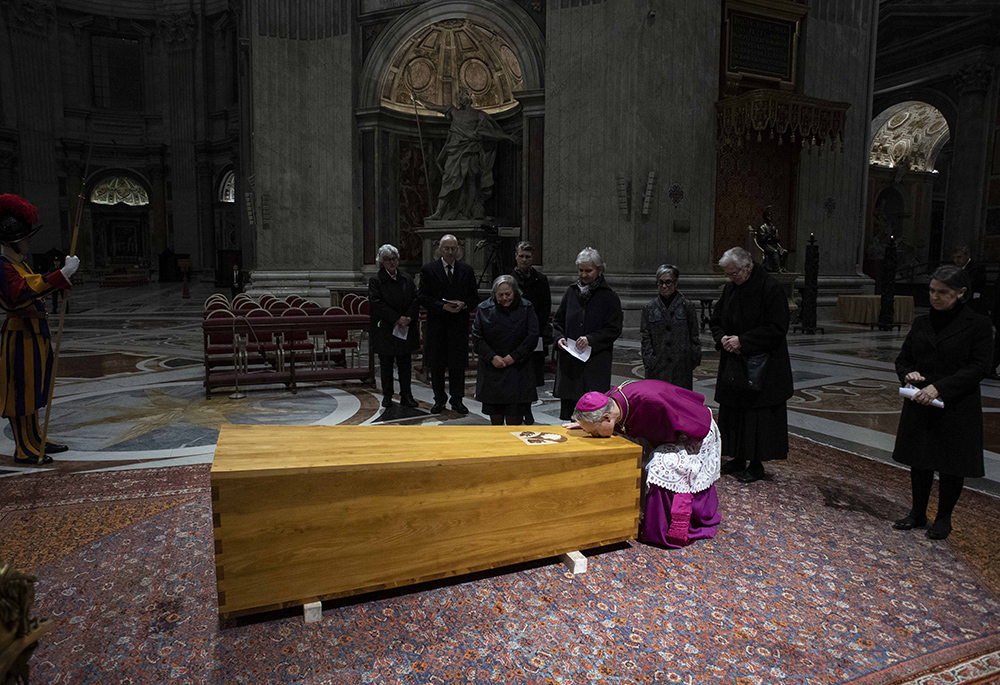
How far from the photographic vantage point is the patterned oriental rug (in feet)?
7.94

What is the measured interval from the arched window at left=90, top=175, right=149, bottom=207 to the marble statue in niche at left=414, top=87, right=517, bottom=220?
71.1ft

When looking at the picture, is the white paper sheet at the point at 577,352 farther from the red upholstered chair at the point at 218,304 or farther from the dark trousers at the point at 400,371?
the red upholstered chair at the point at 218,304

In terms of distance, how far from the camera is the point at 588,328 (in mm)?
5199

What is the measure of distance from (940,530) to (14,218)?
19.5ft

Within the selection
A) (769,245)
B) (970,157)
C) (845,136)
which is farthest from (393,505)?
(970,157)

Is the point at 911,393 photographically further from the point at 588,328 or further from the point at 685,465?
the point at 588,328

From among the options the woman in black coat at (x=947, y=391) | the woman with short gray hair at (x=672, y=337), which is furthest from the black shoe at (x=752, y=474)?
the woman in black coat at (x=947, y=391)

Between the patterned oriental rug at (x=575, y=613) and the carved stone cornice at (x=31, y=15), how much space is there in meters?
30.3

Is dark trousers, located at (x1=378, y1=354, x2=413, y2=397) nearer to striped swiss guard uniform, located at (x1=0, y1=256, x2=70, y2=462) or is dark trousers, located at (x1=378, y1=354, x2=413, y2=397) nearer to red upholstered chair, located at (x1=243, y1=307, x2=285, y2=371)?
red upholstered chair, located at (x1=243, y1=307, x2=285, y2=371)

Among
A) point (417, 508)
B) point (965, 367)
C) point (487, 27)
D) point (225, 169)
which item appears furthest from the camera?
point (225, 169)

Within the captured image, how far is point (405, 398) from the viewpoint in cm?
640

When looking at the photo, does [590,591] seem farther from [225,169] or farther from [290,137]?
[225,169]

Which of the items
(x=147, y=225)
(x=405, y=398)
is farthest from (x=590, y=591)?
(x=147, y=225)

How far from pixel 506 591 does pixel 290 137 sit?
525 inches
